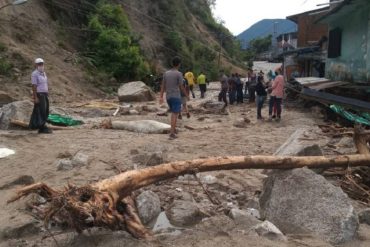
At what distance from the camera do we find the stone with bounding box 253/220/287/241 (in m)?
3.92

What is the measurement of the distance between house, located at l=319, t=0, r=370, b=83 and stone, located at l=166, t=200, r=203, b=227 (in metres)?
10.2

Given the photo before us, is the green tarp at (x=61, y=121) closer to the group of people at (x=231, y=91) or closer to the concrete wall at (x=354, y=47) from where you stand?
the group of people at (x=231, y=91)

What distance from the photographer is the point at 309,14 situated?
29188mm

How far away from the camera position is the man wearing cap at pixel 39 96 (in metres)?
8.57

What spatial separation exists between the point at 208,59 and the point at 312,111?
25.2 m

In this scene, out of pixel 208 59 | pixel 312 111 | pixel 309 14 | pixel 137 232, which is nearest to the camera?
pixel 137 232

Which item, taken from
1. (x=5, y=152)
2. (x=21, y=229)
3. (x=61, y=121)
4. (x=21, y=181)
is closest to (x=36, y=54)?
(x=61, y=121)

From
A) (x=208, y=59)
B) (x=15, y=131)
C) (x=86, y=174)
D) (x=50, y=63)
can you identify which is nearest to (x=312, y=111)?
(x=15, y=131)

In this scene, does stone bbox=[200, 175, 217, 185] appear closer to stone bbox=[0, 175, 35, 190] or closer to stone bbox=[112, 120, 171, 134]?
stone bbox=[0, 175, 35, 190]

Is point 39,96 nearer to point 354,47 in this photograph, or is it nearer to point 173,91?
point 173,91

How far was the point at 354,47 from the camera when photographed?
14.9m

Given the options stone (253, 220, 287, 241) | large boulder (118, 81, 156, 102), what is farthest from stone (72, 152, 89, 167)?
large boulder (118, 81, 156, 102)

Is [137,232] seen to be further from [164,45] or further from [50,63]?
[164,45]

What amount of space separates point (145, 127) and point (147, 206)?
17.4ft
